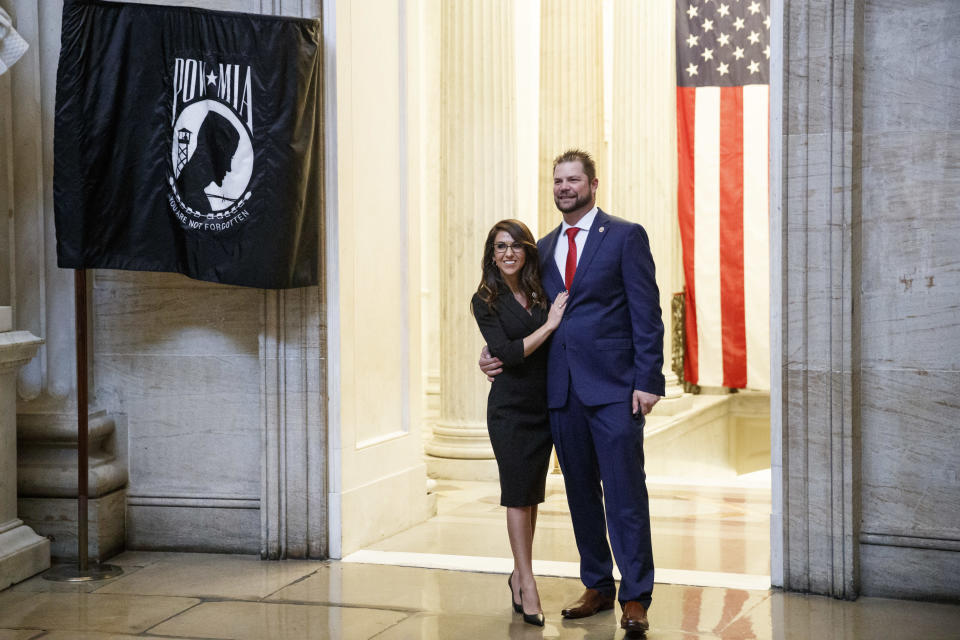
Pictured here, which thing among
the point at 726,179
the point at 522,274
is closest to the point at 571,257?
the point at 522,274

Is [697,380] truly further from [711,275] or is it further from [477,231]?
[477,231]

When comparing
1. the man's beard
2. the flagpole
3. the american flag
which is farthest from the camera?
the american flag

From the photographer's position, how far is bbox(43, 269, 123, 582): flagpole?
216 inches

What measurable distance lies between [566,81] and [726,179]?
78.3 inches

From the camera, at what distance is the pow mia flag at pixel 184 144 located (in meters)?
5.45

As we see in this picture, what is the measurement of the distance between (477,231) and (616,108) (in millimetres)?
3779

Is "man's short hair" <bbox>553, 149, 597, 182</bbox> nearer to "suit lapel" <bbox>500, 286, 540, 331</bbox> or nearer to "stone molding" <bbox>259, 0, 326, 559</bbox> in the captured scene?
"suit lapel" <bbox>500, 286, 540, 331</bbox>

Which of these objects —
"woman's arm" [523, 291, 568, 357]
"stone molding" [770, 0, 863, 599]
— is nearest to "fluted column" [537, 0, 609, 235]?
"stone molding" [770, 0, 863, 599]

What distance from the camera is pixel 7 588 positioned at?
533 centimetres

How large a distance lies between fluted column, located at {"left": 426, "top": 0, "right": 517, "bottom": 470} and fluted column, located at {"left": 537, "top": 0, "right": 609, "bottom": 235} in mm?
1645

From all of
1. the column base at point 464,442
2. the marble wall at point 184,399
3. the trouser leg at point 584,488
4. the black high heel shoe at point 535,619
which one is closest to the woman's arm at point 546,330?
the trouser leg at point 584,488

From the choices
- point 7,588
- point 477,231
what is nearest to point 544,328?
point 7,588

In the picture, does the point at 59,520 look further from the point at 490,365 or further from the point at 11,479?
the point at 490,365

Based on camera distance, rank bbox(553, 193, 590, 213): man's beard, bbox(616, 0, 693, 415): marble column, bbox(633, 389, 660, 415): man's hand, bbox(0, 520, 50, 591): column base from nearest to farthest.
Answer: bbox(633, 389, 660, 415): man's hand, bbox(553, 193, 590, 213): man's beard, bbox(0, 520, 50, 591): column base, bbox(616, 0, 693, 415): marble column
